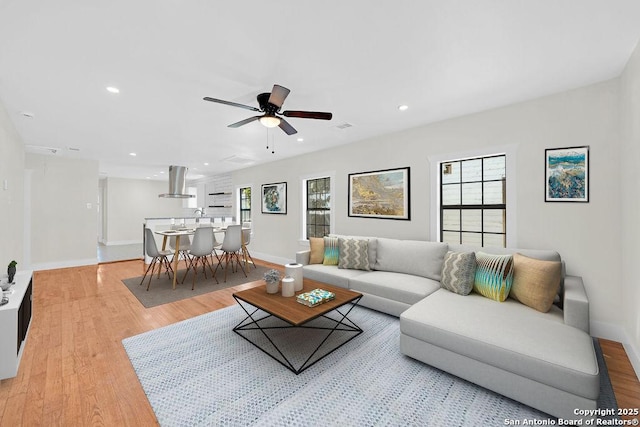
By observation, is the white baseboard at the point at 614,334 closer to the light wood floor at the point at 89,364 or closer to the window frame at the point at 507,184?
the light wood floor at the point at 89,364

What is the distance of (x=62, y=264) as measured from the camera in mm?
5535

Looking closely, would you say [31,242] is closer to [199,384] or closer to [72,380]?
[72,380]

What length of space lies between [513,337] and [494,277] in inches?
30.9

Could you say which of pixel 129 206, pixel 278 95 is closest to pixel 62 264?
pixel 129 206

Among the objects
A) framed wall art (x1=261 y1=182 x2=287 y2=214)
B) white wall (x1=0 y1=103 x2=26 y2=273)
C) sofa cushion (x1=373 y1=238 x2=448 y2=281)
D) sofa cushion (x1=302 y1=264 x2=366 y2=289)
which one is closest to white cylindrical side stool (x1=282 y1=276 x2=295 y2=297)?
sofa cushion (x1=302 y1=264 x2=366 y2=289)

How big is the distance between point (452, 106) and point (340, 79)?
146 cm

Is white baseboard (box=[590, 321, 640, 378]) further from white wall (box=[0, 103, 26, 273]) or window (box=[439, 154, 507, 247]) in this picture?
white wall (box=[0, 103, 26, 273])

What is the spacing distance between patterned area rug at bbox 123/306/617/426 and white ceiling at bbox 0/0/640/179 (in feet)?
8.02

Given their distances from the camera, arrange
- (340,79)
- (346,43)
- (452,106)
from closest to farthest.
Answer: (346,43) → (340,79) → (452,106)

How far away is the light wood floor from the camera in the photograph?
5.23 feet

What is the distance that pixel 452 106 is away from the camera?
9.58ft

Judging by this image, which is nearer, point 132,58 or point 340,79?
point 132,58

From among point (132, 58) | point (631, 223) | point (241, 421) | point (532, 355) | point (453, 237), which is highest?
point (132, 58)

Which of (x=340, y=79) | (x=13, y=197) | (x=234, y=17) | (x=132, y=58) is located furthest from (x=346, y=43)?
(x=13, y=197)
